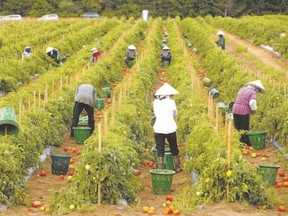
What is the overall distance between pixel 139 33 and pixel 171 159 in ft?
97.4

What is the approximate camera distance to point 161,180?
1036 centimetres

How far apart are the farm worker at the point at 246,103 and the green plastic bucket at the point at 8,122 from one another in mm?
4904

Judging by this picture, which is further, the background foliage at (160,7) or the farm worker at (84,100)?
the background foliage at (160,7)

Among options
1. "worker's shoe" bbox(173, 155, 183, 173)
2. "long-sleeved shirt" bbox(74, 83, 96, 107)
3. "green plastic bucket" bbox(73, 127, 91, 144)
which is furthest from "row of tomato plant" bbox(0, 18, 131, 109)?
"worker's shoe" bbox(173, 155, 183, 173)

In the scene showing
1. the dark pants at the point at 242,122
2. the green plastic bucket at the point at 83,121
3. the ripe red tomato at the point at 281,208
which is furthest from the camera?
the green plastic bucket at the point at 83,121

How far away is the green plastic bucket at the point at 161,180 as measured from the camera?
10.3 m

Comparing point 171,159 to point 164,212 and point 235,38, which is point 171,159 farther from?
point 235,38

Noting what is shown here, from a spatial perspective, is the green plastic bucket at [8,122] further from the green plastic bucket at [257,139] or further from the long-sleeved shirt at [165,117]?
the green plastic bucket at [257,139]

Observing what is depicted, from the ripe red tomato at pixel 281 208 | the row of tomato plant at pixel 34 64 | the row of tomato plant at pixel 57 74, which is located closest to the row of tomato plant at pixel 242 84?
the ripe red tomato at pixel 281 208

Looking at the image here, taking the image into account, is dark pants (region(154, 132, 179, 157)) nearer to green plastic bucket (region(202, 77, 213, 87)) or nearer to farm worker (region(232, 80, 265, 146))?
farm worker (region(232, 80, 265, 146))

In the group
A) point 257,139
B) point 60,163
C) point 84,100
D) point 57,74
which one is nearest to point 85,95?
point 84,100

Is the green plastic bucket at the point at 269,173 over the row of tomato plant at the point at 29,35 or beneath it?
beneath

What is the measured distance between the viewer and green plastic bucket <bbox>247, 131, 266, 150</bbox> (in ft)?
45.3

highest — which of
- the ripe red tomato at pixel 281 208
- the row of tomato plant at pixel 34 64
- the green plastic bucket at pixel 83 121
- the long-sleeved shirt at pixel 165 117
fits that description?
the row of tomato plant at pixel 34 64
